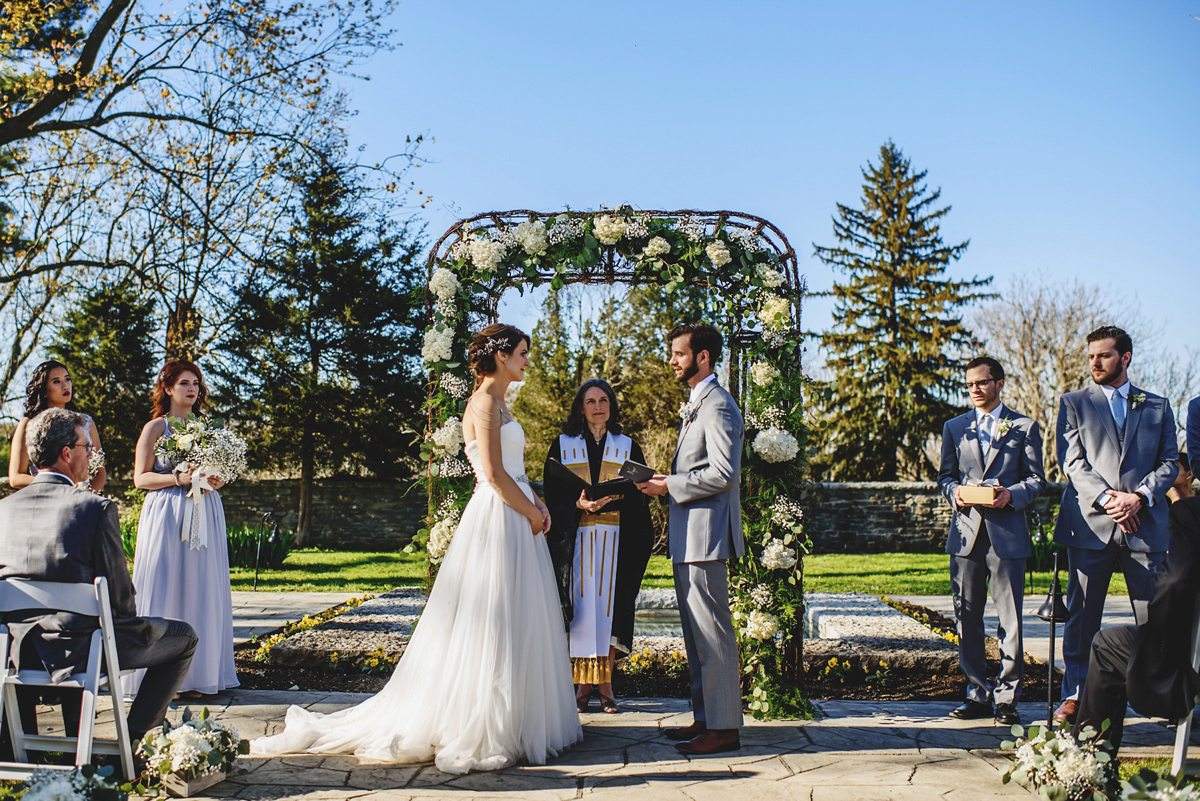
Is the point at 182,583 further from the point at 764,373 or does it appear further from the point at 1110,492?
the point at 1110,492

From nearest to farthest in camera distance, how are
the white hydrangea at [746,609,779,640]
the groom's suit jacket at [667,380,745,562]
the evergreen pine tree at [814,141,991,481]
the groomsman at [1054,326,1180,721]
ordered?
the groom's suit jacket at [667,380,745,562], the groomsman at [1054,326,1180,721], the white hydrangea at [746,609,779,640], the evergreen pine tree at [814,141,991,481]

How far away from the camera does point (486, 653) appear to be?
13.6 ft

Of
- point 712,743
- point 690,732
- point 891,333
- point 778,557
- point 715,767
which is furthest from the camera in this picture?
point 891,333

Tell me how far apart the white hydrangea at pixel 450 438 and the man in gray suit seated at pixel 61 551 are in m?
2.17

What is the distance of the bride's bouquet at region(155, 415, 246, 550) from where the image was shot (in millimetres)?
5270

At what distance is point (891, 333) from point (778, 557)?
20.4m

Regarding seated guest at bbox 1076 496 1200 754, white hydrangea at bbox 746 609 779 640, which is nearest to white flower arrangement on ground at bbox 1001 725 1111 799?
seated guest at bbox 1076 496 1200 754

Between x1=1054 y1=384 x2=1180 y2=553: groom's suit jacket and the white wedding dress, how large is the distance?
9.89ft

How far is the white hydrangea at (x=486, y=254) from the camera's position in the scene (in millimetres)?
5453

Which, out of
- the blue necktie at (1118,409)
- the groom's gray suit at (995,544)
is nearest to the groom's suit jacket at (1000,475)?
the groom's gray suit at (995,544)

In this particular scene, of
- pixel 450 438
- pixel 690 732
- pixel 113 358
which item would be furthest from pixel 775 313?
pixel 113 358

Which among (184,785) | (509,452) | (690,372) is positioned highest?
(690,372)

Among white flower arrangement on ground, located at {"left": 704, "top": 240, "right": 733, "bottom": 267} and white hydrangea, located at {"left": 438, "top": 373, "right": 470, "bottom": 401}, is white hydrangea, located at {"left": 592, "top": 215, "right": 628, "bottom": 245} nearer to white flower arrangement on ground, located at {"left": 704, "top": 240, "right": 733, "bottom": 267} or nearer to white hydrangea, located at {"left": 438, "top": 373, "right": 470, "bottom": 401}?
white flower arrangement on ground, located at {"left": 704, "top": 240, "right": 733, "bottom": 267}

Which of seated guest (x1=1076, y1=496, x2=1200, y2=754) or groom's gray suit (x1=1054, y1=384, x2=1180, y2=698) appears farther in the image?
groom's gray suit (x1=1054, y1=384, x2=1180, y2=698)
